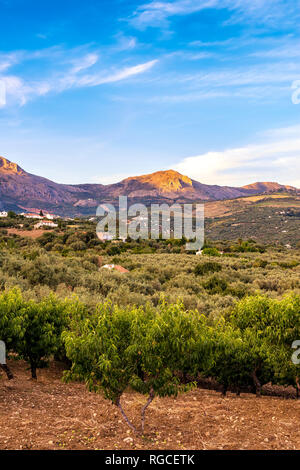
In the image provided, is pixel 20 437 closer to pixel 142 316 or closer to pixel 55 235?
pixel 142 316

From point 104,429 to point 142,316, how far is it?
3.34 metres

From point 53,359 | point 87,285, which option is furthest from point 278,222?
point 53,359

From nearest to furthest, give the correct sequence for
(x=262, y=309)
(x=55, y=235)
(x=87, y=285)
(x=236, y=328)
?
1. (x=262, y=309)
2. (x=236, y=328)
3. (x=87, y=285)
4. (x=55, y=235)

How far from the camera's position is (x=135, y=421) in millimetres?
8719

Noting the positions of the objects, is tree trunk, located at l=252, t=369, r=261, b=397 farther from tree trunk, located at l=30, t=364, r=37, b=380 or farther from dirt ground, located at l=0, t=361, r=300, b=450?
tree trunk, located at l=30, t=364, r=37, b=380

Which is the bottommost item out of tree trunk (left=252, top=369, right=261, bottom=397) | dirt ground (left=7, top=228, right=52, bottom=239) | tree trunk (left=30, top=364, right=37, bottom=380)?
tree trunk (left=252, top=369, right=261, bottom=397)

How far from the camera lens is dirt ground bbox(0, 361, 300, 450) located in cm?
721

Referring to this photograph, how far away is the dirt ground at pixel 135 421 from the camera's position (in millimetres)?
7207

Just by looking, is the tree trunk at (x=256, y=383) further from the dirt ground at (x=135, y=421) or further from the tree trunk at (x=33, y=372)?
the tree trunk at (x=33, y=372)

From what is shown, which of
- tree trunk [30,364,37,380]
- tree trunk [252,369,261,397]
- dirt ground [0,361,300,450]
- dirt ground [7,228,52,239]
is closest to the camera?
dirt ground [0,361,300,450]

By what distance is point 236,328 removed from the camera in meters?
12.8

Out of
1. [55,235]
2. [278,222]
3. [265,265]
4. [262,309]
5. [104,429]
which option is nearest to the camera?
[104,429]

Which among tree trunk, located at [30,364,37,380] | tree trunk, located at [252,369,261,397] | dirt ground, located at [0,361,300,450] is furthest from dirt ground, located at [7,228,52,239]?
tree trunk, located at [252,369,261,397]
